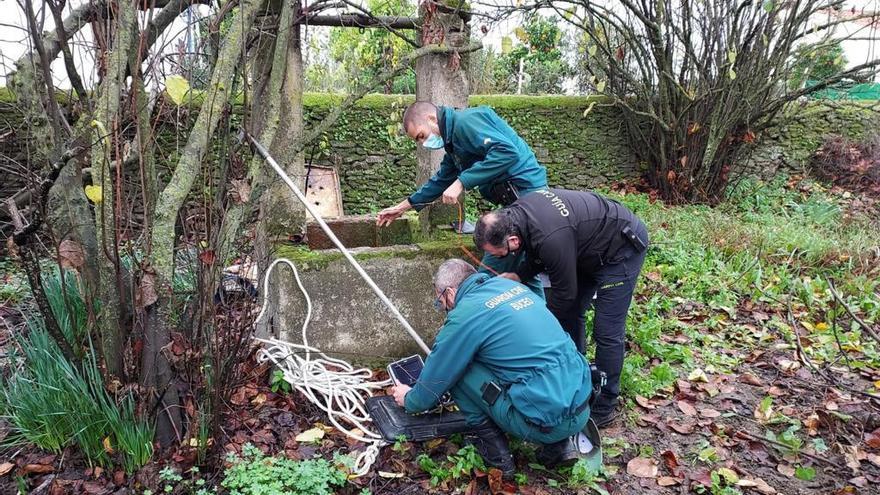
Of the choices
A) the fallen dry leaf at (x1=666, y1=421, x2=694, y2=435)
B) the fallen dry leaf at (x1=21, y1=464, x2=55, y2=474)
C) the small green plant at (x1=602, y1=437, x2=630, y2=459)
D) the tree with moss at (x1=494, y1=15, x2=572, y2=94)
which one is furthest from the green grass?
the tree with moss at (x1=494, y1=15, x2=572, y2=94)

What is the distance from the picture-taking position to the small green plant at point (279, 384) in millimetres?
3463

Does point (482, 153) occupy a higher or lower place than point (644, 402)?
higher

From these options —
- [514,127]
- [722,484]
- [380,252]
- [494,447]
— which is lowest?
[722,484]

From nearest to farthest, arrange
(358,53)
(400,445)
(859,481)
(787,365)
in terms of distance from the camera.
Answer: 1. (859,481)
2. (400,445)
3. (787,365)
4. (358,53)

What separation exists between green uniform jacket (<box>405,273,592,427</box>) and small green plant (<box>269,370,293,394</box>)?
1197 millimetres

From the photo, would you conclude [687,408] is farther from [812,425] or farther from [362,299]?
[362,299]

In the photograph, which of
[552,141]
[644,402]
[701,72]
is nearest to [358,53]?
[552,141]

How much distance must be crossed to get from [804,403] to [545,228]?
7.09 ft

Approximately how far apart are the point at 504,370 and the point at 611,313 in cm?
90

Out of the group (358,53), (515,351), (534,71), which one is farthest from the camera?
(534,71)

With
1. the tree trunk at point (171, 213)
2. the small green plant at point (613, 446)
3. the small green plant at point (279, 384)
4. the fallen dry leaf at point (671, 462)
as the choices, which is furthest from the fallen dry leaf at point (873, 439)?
the tree trunk at point (171, 213)

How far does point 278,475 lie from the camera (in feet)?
8.60

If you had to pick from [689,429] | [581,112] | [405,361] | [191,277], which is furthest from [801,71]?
[191,277]

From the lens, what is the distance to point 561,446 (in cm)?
280
